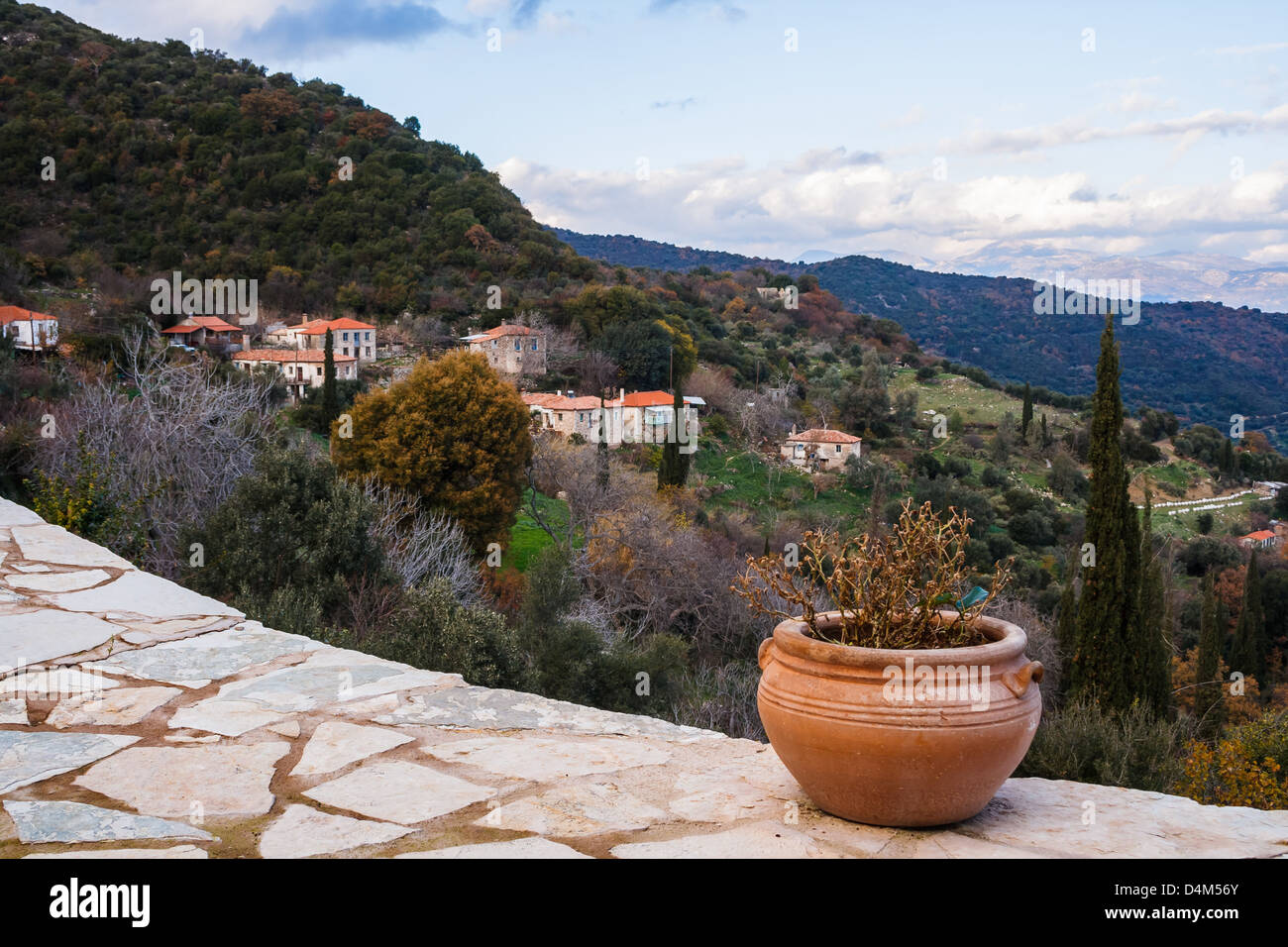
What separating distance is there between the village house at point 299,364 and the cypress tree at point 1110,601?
2313 cm

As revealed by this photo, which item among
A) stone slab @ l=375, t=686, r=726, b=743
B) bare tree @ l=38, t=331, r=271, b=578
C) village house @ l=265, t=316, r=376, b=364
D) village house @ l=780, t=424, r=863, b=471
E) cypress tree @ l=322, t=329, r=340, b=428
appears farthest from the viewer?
village house @ l=265, t=316, r=376, b=364

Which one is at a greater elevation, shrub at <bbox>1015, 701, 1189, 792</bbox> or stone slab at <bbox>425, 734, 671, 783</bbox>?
stone slab at <bbox>425, 734, 671, 783</bbox>

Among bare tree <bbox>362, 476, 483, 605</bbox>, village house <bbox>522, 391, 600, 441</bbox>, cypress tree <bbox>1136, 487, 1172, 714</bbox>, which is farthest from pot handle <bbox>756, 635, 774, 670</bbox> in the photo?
village house <bbox>522, 391, 600, 441</bbox>

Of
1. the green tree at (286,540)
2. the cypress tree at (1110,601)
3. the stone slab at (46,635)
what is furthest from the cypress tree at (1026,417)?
the stone slab at (46,635)

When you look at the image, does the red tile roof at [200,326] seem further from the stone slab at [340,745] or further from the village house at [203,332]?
the stone slab at [340,745]

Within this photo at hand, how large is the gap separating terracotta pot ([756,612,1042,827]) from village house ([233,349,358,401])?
28937 millimetres

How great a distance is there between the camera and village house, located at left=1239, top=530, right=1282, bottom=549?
98.8ft

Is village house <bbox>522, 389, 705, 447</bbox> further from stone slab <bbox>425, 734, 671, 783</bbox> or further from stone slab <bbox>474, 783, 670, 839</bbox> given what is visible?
stone slab <bbox>474, 783, 670, 839</bbox>

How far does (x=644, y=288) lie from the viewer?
2002 inches

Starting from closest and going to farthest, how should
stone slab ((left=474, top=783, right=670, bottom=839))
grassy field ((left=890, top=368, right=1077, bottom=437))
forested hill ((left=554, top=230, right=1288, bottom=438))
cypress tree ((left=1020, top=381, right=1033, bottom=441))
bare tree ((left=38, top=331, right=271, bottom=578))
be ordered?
stone slab ((left=474, top=783, right=670, bottom=839)) → bare tree ((left=38, top=331, right=271, bottom=578)) → cypress tree ((left=1020, top=381, right=1033, bottom=441)) → grassy field ((left=890, top=368, right=1077, bottom=437)) → forested hill ((left=554, top=230, right=1288, bottom=438))

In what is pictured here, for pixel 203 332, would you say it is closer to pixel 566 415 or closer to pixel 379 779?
pixel 566 415

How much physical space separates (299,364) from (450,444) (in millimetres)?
14214
